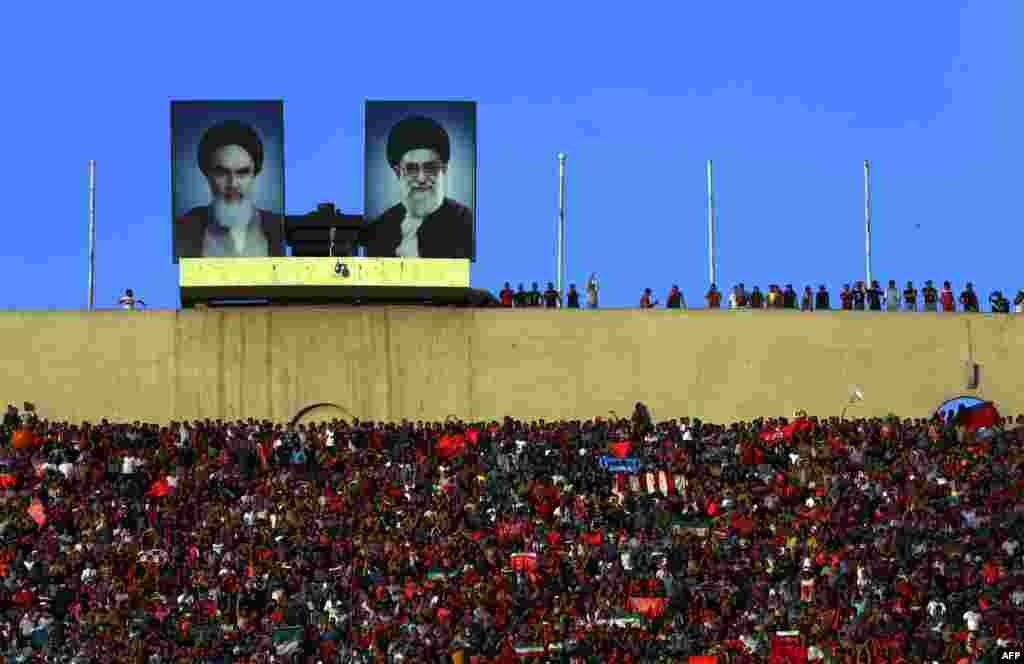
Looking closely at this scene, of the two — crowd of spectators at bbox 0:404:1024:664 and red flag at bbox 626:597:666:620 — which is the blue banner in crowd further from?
red flag at bbox 626:597:666:620

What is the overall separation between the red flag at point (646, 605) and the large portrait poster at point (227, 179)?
19564mm

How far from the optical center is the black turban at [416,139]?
63.4m

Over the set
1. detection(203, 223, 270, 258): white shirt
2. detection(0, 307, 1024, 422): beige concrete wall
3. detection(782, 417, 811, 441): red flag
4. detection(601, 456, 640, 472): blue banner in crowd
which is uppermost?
detection(203, 223, 270, 258): white shirt

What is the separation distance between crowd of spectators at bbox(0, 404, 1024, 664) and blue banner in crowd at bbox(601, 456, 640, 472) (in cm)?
4

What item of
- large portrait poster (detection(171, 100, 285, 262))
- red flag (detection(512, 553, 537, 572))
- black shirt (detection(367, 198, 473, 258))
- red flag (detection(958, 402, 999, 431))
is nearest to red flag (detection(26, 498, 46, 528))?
red flag (detection(512, 553, 537, 572))

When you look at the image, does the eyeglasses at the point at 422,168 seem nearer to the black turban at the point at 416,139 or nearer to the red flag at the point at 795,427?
the black turban at the point at 416,139

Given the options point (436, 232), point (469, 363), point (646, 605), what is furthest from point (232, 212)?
point (646, 605)

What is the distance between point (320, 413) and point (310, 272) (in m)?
3.31

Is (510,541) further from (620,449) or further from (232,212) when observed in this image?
(232,212)

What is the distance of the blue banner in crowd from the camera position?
54781 mm

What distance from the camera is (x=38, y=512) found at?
172ft

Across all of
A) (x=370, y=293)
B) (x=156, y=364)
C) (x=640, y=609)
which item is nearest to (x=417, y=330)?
(x=370, y=293)

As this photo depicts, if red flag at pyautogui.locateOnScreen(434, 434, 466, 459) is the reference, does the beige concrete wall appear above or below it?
above

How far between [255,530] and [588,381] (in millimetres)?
14870
